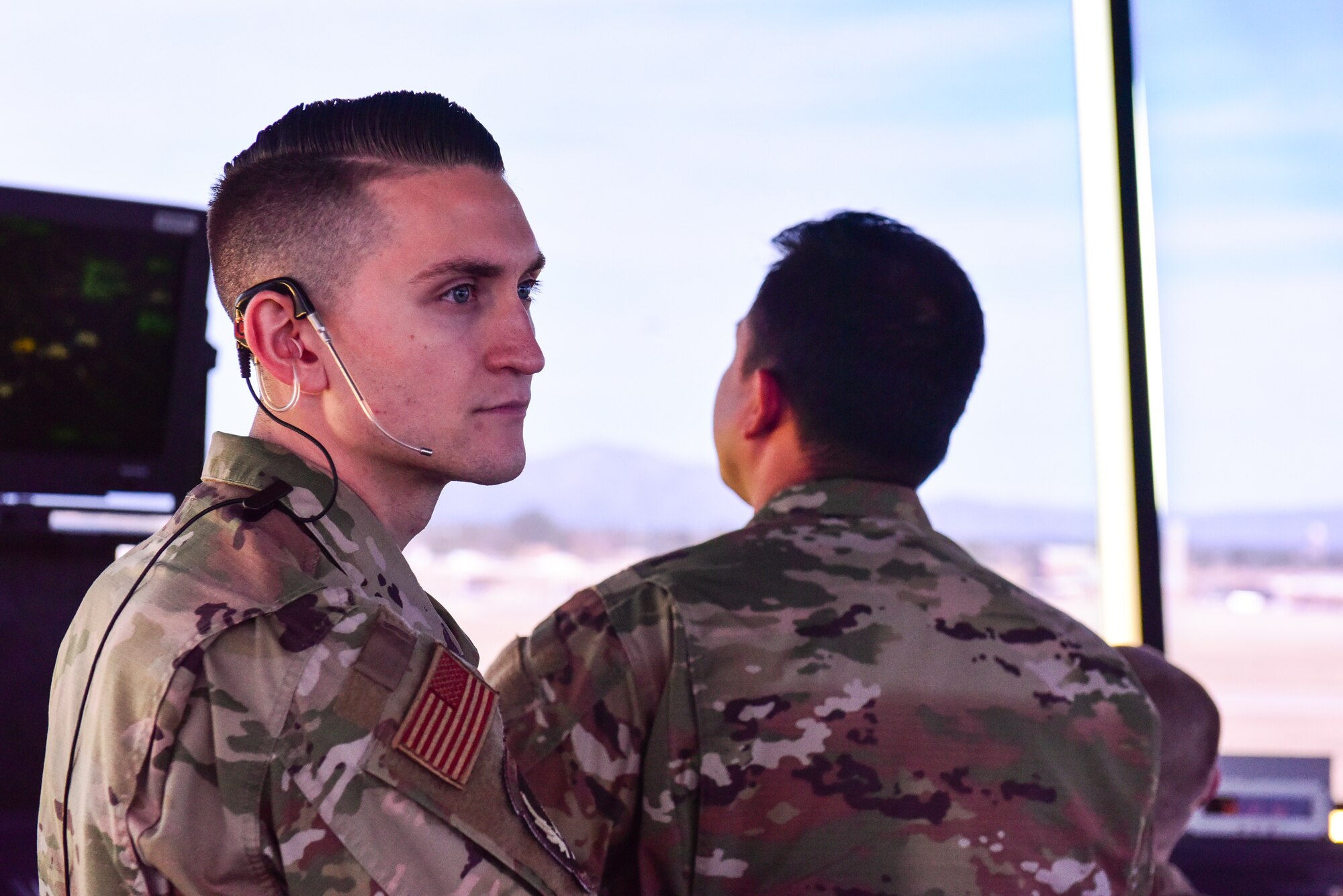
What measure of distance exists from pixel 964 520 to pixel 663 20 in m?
1.46

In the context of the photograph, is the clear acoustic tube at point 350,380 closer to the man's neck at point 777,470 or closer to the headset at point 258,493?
the headset at point 258,493

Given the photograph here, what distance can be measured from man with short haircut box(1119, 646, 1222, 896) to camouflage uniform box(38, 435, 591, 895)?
0.96 meters

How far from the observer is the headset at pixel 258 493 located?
757 mm

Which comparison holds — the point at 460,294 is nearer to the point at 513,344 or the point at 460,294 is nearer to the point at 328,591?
the point at 513,344

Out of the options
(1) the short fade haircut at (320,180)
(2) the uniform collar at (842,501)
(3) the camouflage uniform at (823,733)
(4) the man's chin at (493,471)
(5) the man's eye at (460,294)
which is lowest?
(3) the camouflage uniform at (823,733)

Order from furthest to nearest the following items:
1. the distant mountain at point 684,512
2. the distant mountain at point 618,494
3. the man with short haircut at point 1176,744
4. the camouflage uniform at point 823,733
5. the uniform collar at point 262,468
A: the distant mountain at point 618,494 → the distant mountain at point 684,512 → the man with short haircut at point 1176,744 → the camouflage uniform at point 823,733 → the uniform collar at point 262,468

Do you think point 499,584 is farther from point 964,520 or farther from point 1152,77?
point 1152,77

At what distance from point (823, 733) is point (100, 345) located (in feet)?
4.04

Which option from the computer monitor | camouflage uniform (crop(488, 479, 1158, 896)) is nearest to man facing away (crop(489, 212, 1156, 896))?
camouflage uniform (crop(488, 479, 1158, 896))

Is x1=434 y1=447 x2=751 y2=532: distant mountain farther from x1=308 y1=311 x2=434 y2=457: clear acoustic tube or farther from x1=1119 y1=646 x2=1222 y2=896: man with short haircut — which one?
x1=308 y1=311 x2=434 y2=457: clear acoustic tube

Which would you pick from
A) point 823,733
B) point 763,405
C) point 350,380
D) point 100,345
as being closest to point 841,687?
point 823,733

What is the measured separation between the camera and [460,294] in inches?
36.9

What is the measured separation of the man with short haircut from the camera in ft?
4.85

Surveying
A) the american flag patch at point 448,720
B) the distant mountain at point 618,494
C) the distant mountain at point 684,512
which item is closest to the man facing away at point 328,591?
the american flag patch at point 448,720
